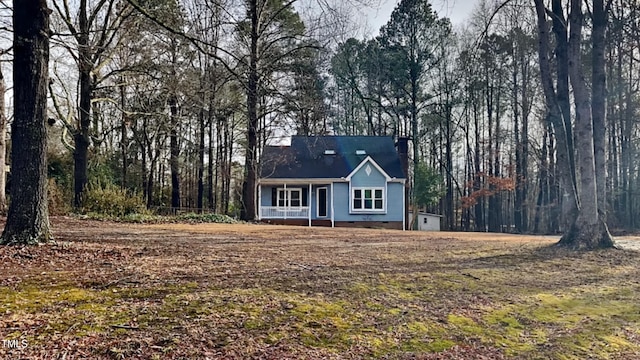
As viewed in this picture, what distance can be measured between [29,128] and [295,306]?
13.0ft

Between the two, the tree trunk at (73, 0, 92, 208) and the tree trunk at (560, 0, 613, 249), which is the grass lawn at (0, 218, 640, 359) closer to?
the tree trunk at (560, 0, 613, 249)

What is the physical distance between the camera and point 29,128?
523cm

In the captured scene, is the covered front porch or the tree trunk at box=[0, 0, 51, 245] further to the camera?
the covered front porch

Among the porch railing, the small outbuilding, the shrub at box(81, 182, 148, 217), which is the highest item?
the shrub at box(81, 182, 148, 217)

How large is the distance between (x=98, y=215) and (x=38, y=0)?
8.32 m

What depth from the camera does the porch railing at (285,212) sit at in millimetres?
23781

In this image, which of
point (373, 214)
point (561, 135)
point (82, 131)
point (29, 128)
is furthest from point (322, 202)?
point (29, 128)

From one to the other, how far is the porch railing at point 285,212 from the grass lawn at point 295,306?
17.5m

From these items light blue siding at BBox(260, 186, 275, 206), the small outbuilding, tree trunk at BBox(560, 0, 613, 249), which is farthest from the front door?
tree trunk at BBox(560, 0, 613, 249)

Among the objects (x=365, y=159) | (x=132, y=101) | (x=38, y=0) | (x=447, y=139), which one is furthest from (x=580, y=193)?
(x=447, y=139)

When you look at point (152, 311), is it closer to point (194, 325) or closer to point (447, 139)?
point (194, 325)

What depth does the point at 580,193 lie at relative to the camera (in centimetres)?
815

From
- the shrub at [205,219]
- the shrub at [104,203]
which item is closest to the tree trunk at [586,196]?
the shrub at [205,219]

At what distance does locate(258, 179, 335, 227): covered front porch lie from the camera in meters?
23.7
